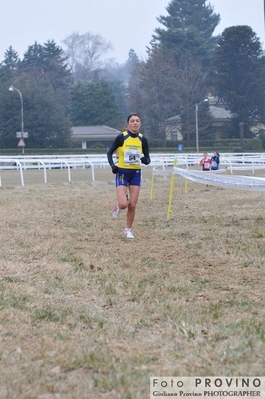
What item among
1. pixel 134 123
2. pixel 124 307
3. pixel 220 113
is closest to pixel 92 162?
pixel 134 123

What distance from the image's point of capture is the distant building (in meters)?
72.5

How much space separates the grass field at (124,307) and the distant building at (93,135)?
62338 mm

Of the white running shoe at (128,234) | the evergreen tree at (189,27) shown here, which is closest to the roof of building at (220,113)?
the evergreen tree at (189,27)

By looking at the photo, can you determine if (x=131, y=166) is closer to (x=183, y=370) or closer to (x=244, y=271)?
(x=244, y=271)

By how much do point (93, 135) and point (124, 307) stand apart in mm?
68692

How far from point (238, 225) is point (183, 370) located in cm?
696

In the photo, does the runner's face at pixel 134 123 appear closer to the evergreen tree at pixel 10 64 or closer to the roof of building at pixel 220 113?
the roof of building at pixel 220 113

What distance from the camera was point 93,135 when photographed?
2884 inches

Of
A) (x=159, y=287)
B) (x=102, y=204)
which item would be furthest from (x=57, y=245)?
(x=102, y=204)

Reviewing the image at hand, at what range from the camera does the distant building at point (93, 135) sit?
72500mm

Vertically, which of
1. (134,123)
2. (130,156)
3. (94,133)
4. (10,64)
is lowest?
(130,156)

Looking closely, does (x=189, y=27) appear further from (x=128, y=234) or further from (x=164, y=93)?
(x=128, y=234)

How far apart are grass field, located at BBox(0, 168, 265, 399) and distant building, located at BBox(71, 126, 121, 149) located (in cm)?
6234

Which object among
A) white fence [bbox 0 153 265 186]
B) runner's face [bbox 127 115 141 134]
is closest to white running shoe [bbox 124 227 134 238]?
runner's face [bbox 127 115 141 134]
